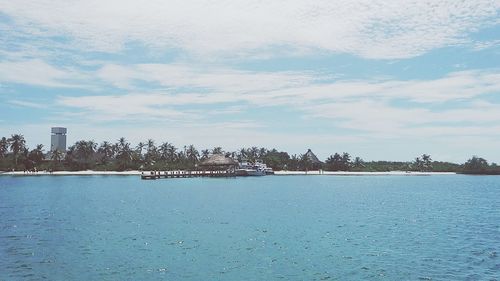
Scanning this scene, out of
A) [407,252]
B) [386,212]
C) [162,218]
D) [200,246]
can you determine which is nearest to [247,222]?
[162,218]

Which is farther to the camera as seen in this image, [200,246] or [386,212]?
[386,212]

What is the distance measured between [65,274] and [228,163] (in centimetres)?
16971

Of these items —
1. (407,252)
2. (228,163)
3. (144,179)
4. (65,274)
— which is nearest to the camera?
(65,274)

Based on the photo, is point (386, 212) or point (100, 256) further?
point (386, 212)

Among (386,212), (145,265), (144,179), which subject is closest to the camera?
(145,265)

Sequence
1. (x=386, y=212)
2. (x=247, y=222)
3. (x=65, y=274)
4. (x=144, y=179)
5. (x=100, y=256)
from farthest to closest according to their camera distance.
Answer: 1. (x=144, y=179)
2. (x=386, y=212)
3. (x=247, y=222)
4. (x=100, y=256)
5. (x=65, y=274)

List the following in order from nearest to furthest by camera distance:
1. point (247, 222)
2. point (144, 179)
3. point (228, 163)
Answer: point (247, 222), point (144, 179), point (228, 163)

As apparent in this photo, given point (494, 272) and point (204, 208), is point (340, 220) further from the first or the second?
point (494, 272)

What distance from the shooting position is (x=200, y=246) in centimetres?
3681

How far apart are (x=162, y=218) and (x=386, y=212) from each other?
31486 mm

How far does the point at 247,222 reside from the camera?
5150 centimetres

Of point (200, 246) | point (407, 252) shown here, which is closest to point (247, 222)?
point (200, 246)

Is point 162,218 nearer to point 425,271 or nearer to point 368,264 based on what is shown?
point 368,264

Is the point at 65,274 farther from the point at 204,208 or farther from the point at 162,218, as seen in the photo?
the point at 204,208
